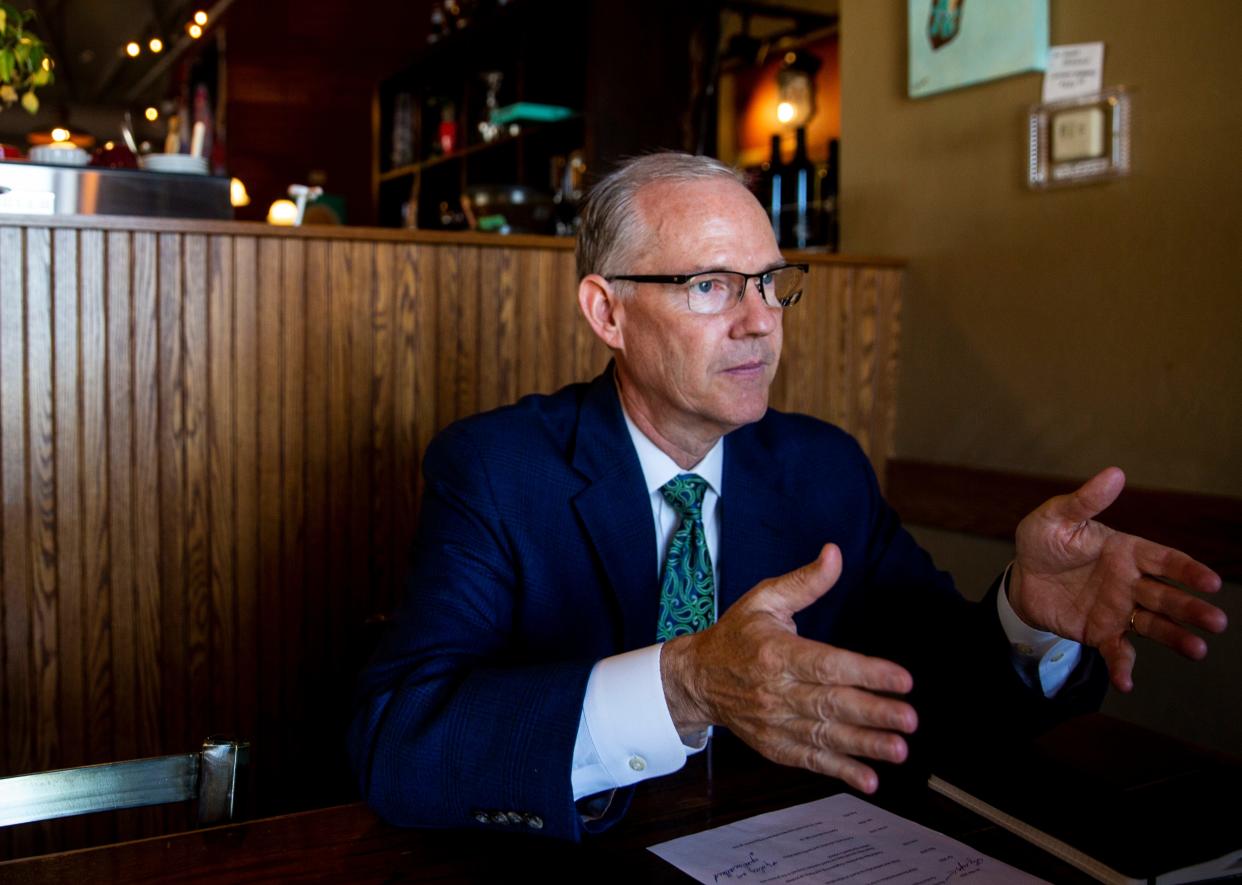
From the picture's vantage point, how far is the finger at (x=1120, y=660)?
1069mm

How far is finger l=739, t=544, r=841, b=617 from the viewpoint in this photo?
2.97 ft

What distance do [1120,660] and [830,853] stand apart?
36 centimetres

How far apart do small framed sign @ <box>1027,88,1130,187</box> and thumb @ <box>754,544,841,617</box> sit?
161cm

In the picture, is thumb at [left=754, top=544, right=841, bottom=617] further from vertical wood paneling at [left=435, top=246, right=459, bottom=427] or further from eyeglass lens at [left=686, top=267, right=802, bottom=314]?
vertical wood paneling at [left=435, top=246, right=459, bottom=427]

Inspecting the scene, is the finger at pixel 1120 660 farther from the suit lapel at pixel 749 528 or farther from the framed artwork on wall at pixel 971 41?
the framed artwork on wall at pixel 971 41

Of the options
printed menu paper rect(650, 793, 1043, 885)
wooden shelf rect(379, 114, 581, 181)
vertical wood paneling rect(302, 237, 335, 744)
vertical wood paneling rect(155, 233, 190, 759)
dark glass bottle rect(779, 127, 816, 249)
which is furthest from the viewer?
wooden shelf rect(379, 114, 581, 181)

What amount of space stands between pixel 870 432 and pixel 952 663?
1.47 m

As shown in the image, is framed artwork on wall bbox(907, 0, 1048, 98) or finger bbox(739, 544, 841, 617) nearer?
finger bbox(739, 544, 841, 617)

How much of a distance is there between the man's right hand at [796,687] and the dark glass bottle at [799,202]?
7.58ft

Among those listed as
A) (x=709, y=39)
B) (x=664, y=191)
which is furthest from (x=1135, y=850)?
(x=709, y=39)

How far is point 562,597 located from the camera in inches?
54.9

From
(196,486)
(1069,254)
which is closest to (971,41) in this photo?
(1069,254)

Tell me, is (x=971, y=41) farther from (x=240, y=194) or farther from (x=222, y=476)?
(x=240, y=194)

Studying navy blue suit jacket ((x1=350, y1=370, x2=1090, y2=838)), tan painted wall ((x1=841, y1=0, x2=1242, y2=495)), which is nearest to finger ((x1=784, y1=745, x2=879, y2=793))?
navy blue suit jacket ((x1=350, y1=370, x2=1090, y2=838))
